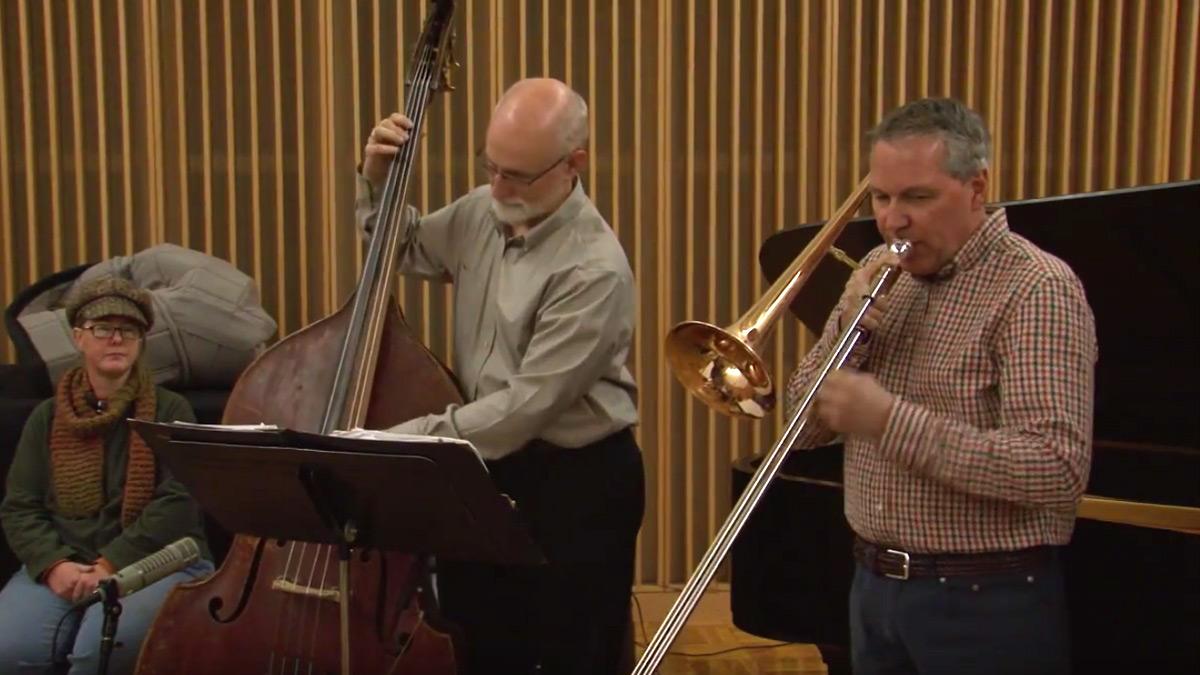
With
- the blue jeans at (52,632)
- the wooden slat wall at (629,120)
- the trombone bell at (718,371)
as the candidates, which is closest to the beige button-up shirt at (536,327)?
the trombone bell at (718,371)

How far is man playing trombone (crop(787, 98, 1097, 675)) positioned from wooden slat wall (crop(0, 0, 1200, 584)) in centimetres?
236

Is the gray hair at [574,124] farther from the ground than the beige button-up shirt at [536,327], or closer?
farther from the ground

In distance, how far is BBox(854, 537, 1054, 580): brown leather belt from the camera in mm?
1640

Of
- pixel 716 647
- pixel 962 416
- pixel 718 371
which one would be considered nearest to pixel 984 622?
pixel 962 416

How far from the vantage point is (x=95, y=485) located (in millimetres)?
2834

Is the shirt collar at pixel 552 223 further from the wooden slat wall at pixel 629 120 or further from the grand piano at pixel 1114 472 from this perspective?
the wooden slat wall at pixel 629 120

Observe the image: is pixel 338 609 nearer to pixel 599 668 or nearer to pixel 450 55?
pixel 599 668

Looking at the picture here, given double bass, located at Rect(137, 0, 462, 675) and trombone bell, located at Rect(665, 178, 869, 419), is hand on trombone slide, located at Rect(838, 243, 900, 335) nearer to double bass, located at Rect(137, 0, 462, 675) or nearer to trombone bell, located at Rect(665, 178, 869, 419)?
trombone bell, located at Rect(665, 178, 869, 419)

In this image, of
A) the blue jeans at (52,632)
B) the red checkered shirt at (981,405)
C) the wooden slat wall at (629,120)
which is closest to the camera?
the red checkered shirt at (981,405)

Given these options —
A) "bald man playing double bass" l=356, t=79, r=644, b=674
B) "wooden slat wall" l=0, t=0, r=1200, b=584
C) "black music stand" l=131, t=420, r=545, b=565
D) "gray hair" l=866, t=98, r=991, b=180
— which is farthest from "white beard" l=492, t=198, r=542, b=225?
"wooden slat wall" l=0, t=0, r=1200, b=584

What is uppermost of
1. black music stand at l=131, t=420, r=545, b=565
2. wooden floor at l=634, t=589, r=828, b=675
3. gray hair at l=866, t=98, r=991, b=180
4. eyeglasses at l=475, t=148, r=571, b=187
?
gray hair at l=866, t=98, r=991, b=180

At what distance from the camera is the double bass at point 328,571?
2100 mm

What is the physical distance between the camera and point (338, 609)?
213 centimetres

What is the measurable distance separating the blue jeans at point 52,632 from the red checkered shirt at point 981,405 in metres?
1.69
